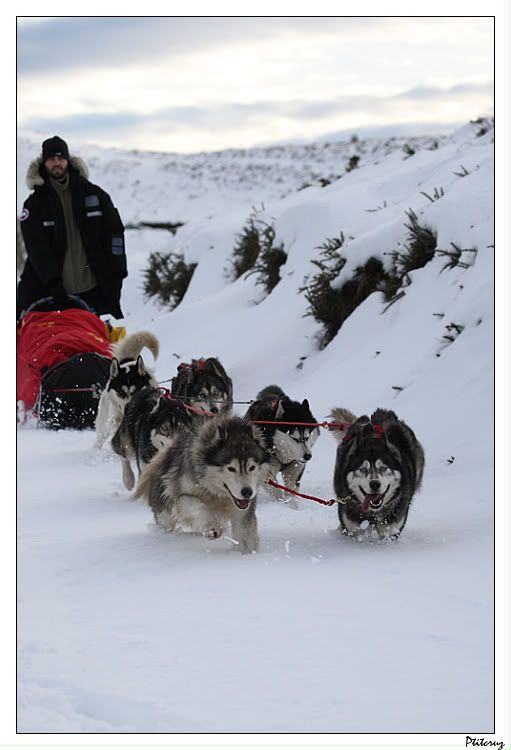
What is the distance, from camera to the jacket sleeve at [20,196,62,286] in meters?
9.23

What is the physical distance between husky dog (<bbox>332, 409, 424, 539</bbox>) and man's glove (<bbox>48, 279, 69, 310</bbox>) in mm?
4759

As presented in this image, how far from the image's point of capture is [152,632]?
362cm

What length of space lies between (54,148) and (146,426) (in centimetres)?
367

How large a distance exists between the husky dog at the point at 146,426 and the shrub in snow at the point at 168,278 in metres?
9.76

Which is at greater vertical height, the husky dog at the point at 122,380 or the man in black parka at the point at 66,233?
the man in black parka at the point at 66,233

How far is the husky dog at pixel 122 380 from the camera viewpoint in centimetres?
750

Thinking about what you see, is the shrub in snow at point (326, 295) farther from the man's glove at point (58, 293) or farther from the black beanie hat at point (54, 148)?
the black beanie hat at point (54, 148)

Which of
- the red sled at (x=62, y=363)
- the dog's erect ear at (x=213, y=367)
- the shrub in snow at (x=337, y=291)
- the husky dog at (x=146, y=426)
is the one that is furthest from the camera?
the shrub in snow at (x=337, y=291)

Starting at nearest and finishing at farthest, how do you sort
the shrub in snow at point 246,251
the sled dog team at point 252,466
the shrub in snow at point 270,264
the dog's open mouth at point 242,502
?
1. the dog's open mouth at point 242,502
2. the sled dog team at point 252,466
3. the shrub in snow at point 270,264
4. the shrub in snow at point 246,251

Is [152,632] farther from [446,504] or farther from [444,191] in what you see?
[444,191]

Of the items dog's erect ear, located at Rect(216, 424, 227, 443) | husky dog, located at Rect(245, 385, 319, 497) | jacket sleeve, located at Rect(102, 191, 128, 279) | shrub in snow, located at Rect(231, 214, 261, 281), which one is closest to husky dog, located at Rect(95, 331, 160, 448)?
husky dog, located at Rect(245, 385, 319, 497)

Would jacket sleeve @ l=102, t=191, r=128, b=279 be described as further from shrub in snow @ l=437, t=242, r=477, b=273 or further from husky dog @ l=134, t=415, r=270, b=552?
husky dog @ l=134, t=415, r=270, b=552

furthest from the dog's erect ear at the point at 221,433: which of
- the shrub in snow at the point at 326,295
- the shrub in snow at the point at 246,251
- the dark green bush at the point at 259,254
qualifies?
the shrub in snow at the point at 246,251

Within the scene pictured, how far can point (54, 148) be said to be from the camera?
356 inches
